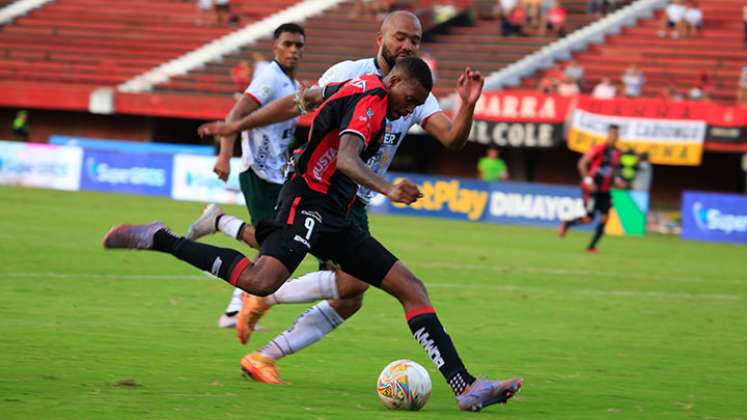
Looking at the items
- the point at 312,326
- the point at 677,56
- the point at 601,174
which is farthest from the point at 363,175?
the point at 677,56

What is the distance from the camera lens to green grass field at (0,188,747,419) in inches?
299

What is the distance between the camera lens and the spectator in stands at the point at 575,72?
37425mm

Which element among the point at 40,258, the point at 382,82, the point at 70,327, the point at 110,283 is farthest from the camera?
the point at 40,258

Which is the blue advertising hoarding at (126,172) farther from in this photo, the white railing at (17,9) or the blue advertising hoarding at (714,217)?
→ the white railing at (17,9)

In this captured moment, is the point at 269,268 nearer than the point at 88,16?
Yes

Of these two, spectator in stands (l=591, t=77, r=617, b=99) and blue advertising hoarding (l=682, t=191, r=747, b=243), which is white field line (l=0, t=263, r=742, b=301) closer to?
blue advertising hoarding (l=682, t=191, r=747, b=243)

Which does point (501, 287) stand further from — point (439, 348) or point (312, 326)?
point (439, 348)

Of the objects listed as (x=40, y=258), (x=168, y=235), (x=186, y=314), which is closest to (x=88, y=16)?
(x=40, y=258)

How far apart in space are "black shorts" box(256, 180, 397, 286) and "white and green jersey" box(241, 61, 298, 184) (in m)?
3.45

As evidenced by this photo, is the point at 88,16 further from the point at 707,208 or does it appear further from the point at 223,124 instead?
the point at 223,124

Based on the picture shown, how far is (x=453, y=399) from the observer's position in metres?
8.15

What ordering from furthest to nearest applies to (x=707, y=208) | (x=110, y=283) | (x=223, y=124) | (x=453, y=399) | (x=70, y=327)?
(x=707, y=208), (x=110, y=283), (x=70, y=327), (x=223, y=124), (x=453, y=399)

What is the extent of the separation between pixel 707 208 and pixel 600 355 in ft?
71.9

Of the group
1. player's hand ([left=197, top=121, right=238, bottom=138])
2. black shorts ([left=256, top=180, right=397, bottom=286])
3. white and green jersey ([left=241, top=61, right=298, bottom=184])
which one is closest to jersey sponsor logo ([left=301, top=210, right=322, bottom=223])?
black shorts ([left=256, top=180, right=397, bottom=286])
